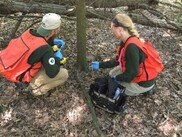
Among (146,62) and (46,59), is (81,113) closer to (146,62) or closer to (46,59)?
(46,59)

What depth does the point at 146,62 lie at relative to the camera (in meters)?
4.01

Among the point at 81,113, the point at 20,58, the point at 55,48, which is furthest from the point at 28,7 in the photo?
the point at 81,113

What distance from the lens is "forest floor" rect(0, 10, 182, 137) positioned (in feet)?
13.2

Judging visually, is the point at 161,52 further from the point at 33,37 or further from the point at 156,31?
the point at 33,37

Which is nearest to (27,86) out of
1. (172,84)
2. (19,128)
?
(19,128)

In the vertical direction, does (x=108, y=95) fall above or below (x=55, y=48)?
below

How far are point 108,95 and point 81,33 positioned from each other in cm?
108

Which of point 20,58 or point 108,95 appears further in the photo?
point 108,95

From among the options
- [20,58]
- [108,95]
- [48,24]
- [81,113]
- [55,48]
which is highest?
[48,24]

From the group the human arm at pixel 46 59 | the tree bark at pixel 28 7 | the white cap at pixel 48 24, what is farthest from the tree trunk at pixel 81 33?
the tree bark at pixel 28 7

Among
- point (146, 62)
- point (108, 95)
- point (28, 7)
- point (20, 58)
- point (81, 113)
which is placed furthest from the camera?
point (28, 7)

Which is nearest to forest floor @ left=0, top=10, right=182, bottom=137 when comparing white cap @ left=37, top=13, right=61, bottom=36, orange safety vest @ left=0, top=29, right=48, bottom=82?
orange safety vest @ left=0, top=29, right=48, bottom=82

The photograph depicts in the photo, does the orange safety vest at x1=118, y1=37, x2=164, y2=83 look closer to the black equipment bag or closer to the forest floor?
the black equipment bag

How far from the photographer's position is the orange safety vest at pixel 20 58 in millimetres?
3852
